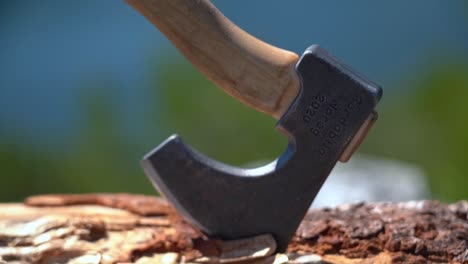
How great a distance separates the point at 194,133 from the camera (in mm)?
4137

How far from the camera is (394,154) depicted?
4371 millimetres

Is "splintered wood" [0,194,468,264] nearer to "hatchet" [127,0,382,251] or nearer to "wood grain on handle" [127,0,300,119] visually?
"hatchet" [127,0,382,251]

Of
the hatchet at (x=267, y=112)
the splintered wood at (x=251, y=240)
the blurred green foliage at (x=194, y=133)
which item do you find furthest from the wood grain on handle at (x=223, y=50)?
the blurred green foliage at (x=194, y=133)

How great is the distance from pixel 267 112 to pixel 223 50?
121 millimetres

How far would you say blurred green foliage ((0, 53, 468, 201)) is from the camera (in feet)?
13.1

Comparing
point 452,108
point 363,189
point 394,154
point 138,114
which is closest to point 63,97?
point 138,114

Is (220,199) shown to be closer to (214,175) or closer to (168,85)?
(214,175)

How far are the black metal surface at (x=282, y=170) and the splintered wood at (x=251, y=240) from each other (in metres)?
0.04

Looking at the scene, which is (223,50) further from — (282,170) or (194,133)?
(194,133)

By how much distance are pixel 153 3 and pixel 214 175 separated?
29 cm

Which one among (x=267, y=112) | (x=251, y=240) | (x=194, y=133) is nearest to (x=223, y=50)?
(x=267, y=112)

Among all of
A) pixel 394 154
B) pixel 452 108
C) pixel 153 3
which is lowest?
pixel 394 154

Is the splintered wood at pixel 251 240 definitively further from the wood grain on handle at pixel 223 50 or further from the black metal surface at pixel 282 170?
the wood grain on handle at pixel 223 50

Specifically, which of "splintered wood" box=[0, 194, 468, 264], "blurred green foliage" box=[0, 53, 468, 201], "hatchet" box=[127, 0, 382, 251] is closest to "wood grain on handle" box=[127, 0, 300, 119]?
"hatchet" box=[127, 0, 382, 251]
